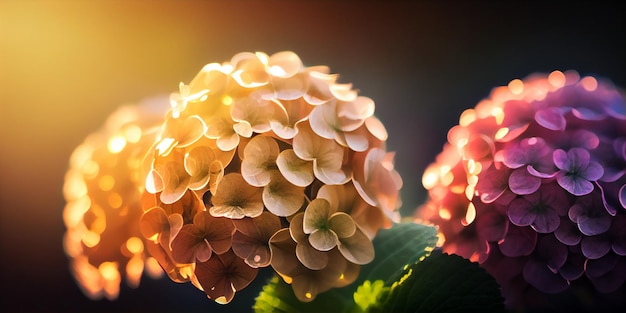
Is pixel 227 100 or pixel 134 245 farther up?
pixel 227 100

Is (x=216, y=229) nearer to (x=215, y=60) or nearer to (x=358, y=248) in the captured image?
(x=358, y=248)

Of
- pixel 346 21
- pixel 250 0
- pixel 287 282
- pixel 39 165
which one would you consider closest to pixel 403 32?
pixel 346 21

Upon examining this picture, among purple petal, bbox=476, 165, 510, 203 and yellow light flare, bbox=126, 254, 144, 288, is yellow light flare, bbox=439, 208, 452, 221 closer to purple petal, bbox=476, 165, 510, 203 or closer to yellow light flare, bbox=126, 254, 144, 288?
purple petal, bbox=476, 165, 510, 203

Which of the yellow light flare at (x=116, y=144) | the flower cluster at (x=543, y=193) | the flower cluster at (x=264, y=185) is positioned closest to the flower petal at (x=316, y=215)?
the flower cluster at (x=264, y=185)

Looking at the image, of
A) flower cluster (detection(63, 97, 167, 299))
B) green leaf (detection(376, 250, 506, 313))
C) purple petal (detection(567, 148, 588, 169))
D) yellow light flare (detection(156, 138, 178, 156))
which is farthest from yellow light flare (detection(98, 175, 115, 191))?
purple petal (detection(567, 148, 588, 169))

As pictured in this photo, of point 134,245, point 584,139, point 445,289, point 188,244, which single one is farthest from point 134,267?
point 584,139

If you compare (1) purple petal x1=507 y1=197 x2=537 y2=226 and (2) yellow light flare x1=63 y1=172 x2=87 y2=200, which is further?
(2) yellow light flare x1=63 y1=172 x2=87 y2=200

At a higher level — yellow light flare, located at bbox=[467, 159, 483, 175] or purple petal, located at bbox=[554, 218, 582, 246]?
yellow light flare, located at bbox=[467, 159, 483, 175]
